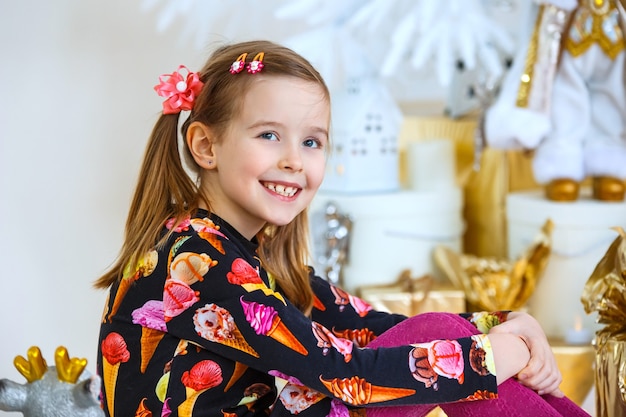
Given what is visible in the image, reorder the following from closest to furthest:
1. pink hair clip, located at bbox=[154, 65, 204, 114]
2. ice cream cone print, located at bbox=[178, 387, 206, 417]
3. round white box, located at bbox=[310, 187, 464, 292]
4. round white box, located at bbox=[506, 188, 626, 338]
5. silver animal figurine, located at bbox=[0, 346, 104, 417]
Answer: silver animal figurine, located at bbox=[0, 346, 104, 417], ice cream cone print, located at bbox=[178, 387, 206, 417], pink hair clip, located at bbox=[154, 65, 204, 114], round white box, located at bbox=[506, 188, 626, 338], round white box, located at bbox=[310, 187, 464, 292]

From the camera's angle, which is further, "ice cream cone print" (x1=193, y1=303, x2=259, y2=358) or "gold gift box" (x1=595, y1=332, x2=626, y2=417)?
"gold gift box" (x1=595, y1=332, x2=626, y2=417)

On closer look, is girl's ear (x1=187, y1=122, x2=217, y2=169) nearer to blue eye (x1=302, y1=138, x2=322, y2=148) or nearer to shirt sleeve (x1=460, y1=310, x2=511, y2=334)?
blue eye (x1=302, y1=138, x2=322, y2=148)

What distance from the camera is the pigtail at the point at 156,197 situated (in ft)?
3.05

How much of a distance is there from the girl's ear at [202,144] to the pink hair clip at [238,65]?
0.24 feet

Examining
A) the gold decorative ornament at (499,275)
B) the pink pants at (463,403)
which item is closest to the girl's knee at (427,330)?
the pink pants at (463,403)

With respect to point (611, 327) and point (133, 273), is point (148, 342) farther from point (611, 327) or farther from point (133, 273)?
point (611, 327)

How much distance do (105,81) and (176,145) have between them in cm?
90

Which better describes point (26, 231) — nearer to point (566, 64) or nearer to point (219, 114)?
point (219, 114)

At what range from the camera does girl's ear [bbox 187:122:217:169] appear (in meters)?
0.95

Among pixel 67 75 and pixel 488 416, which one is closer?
pixel 488 416

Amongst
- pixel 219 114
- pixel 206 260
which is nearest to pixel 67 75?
pixel 219 114

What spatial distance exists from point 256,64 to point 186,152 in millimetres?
150

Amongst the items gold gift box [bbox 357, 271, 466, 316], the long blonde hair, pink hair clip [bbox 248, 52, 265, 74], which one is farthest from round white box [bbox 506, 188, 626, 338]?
pink hair clip [bbox 248, 52, 265, 74]

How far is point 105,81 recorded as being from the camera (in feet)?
5.91
